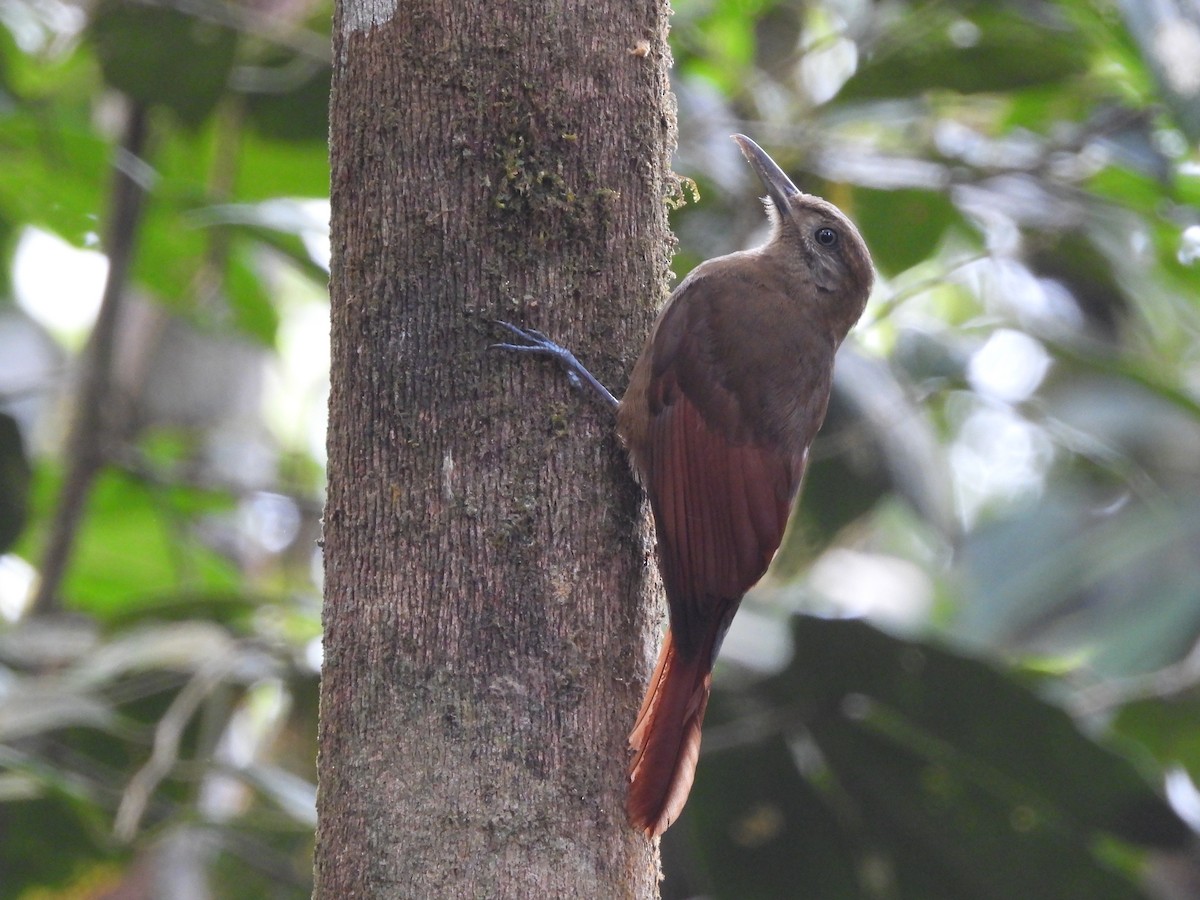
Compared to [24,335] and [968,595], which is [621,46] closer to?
[968,595]

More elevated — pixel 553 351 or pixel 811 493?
pixel 553 351

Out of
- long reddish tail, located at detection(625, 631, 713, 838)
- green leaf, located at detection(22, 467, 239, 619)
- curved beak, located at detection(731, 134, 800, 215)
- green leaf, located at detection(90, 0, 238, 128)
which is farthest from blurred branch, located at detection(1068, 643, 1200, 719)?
green leaf, located at detection(90, 0, 238, 128)

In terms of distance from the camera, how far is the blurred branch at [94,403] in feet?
12.2

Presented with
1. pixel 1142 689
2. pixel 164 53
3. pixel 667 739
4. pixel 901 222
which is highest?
pixel 164 53

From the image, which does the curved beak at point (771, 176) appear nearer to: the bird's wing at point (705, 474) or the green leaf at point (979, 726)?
the bird's wing at point (705, 474)

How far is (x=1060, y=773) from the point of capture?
319cm

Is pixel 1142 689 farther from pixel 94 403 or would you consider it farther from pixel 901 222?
pixel 94 403

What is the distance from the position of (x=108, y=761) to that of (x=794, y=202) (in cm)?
239

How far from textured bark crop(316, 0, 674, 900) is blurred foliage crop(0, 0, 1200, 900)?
1281 mm

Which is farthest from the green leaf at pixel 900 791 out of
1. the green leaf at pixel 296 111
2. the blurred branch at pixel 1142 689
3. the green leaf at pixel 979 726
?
the green leaf at pixel 296 111

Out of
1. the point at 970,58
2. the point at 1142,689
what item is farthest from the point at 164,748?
the point at 970,58

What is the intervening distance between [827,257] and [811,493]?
3.40 ft

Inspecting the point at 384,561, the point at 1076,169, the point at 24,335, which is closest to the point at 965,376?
the point at 1076,169

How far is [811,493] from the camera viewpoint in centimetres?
382
